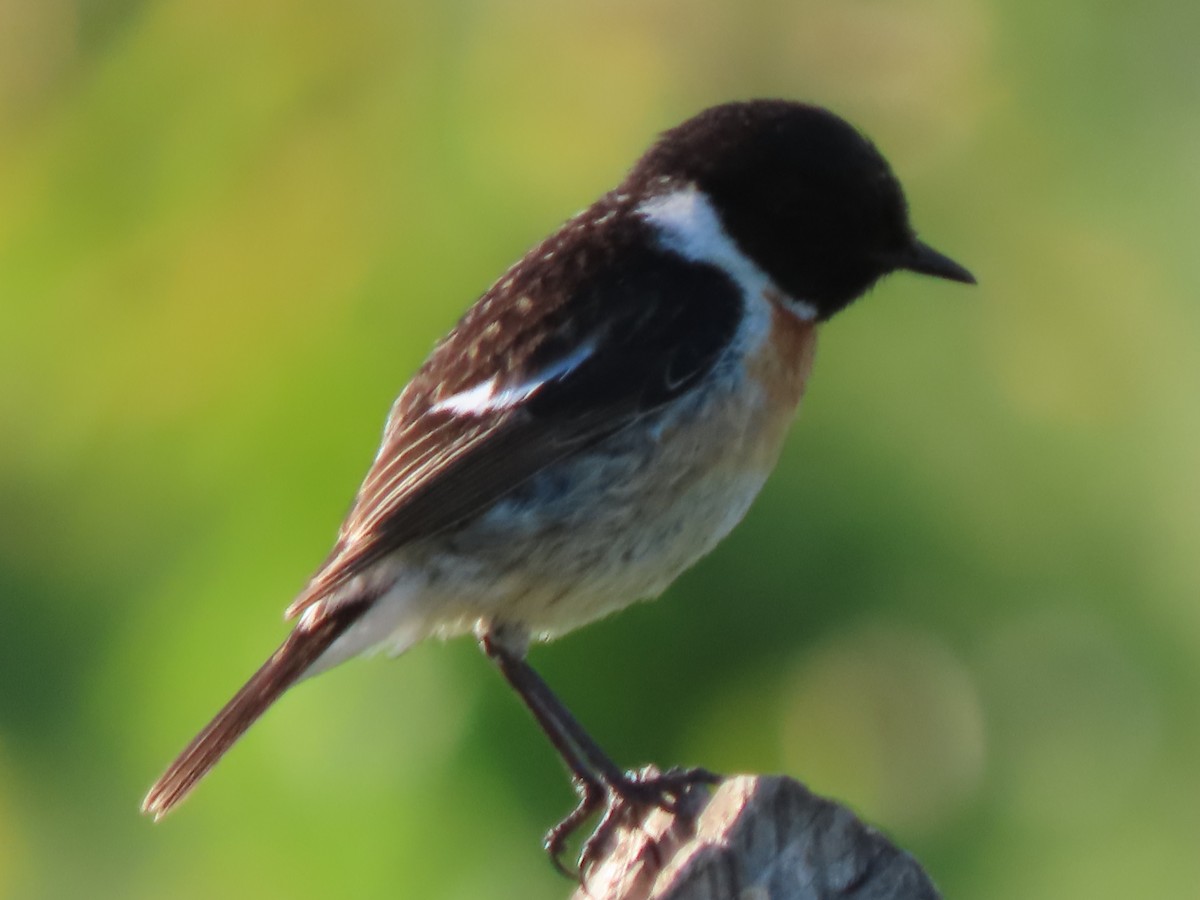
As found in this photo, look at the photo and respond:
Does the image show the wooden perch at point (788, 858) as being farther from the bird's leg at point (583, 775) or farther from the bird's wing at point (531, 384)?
the bird's wing at point (531, 384)

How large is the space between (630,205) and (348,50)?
1708 millimetres

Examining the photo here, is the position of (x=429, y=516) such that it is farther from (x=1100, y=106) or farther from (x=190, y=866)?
Result: (x=1100, y=106)

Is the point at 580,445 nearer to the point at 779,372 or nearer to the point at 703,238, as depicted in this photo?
the point at 779,372

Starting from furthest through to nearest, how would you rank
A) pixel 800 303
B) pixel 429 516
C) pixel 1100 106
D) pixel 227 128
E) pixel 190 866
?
pixel 227 128 → pixel 1100 106 → pixel 190 866 → pixel 800 303 → pixel 429 516

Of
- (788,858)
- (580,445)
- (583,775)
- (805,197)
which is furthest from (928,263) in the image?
(788,858)

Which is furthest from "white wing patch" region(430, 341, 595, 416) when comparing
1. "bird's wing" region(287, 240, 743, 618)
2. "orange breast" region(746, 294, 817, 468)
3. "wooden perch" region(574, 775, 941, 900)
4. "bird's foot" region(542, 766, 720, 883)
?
"wooden perch" region(574, 775, 941, 900)

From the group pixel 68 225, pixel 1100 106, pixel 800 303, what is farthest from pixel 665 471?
pixel 68 225

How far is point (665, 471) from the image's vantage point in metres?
3.73

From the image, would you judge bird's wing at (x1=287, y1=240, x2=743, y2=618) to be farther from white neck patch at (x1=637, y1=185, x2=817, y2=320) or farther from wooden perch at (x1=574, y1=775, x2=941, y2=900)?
wooden perch at (x1=574, y1=775, x2=941, y2=900)

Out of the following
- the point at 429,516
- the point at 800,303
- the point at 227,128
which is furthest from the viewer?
the point at 227,128

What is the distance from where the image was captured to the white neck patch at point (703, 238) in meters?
4.05

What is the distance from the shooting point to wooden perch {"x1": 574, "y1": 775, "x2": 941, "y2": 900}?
8.30 feet

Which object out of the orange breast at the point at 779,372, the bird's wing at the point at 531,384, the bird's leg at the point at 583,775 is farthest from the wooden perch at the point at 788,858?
the orange breast at the point at 779,372

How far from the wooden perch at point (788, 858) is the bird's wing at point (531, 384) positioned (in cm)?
118
